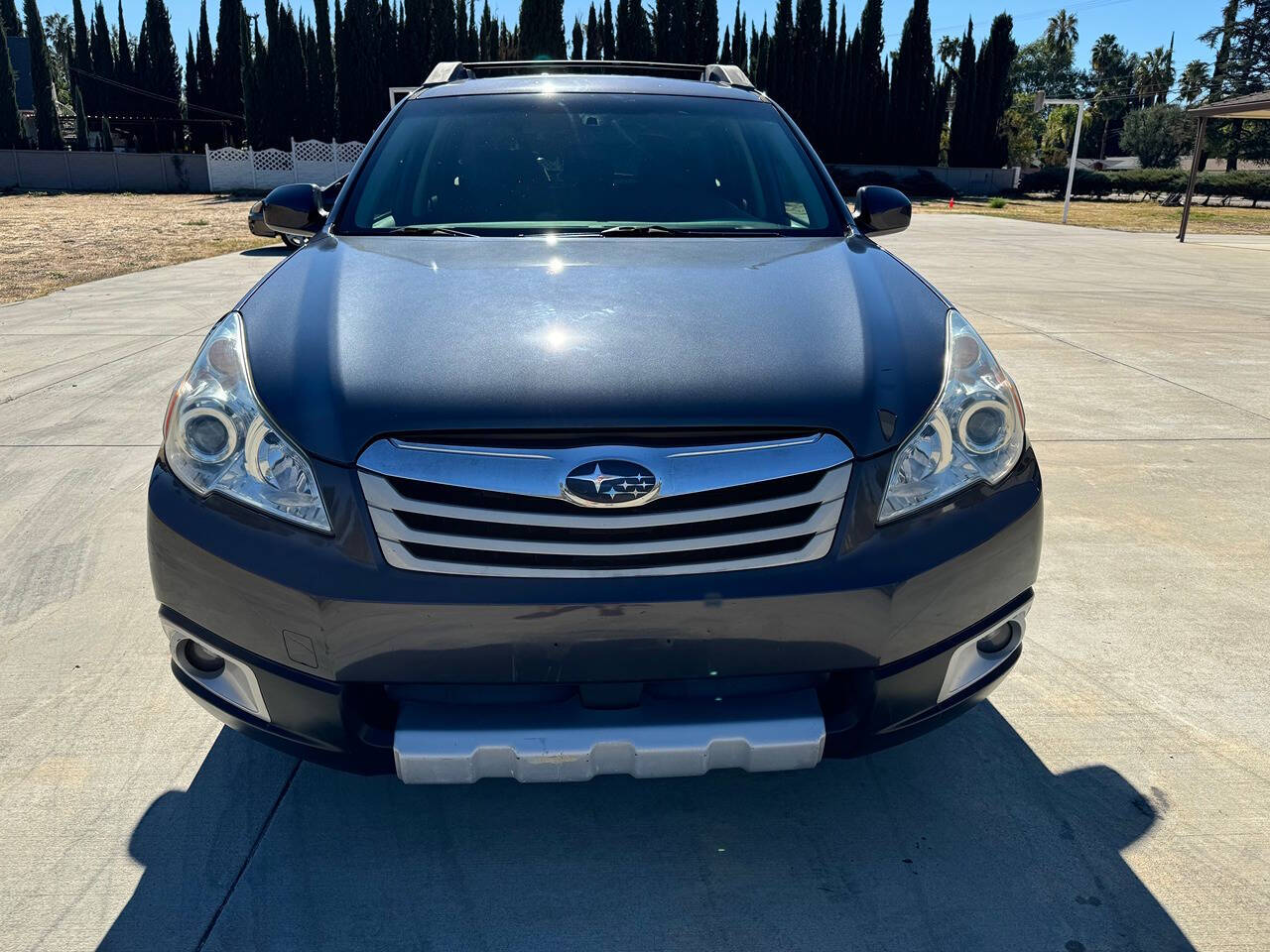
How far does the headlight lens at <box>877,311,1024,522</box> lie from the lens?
1.92m

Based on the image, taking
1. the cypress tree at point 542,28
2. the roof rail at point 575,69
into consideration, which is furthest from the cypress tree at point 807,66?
the roof rail at point 575,69

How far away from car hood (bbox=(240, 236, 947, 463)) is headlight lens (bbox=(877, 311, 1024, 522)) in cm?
4

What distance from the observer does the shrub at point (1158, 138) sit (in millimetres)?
63562

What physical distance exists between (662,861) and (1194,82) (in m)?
79.6

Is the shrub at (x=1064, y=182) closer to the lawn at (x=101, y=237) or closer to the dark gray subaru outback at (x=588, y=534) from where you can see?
the lawn at (x=101, y=237)

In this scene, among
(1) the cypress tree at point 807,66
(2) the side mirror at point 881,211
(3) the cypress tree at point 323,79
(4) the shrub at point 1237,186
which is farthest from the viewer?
(1) the cypress tree at point 807,66

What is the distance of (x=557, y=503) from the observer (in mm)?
1791

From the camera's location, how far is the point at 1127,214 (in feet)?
93.6

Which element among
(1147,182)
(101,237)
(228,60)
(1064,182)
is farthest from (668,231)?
(228,60)

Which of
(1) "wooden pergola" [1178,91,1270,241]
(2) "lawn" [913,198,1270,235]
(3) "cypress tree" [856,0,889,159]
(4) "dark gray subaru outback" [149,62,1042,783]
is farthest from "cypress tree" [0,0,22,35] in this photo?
(4) "dark gray subaru outback" [149,62,1042,783]

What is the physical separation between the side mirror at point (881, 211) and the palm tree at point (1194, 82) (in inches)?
2914

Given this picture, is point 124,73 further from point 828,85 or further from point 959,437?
point 959,437

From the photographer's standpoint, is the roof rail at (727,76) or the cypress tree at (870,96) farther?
the cypress tree at (870,96)

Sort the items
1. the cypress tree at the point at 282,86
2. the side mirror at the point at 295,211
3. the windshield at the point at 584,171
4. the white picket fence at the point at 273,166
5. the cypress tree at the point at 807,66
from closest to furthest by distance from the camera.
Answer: the windshield at the point at 584,171, the side mirror at the point at 295,211, the white picket fence at the point at 273,166, the cypress tree at the point at 282,86, the cypress tree at the point at 807,66
